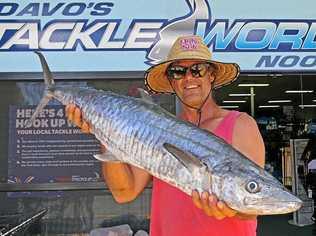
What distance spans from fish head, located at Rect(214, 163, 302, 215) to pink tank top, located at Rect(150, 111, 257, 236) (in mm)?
329

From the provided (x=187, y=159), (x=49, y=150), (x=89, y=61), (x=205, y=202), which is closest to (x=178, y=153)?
(x=187, y=159)

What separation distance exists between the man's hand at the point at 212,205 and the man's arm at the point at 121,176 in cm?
53

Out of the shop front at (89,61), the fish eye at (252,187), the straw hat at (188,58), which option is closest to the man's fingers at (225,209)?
the fish eye at (252,187)

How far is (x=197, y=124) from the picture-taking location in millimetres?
Result: 2098

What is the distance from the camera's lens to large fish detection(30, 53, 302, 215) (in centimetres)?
149

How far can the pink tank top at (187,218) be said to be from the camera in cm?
189

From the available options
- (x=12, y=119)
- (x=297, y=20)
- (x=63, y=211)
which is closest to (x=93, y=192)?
(x=63, y=211)

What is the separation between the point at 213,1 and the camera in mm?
A: 4836

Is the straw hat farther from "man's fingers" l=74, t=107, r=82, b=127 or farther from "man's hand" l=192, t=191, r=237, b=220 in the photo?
"man's hand" l=192, t=191, r=237, b=220

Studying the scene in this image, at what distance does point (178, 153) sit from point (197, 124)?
0.49m

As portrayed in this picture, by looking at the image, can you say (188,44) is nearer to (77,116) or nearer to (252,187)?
(77,116)

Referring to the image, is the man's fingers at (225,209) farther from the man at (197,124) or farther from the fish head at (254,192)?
the man at (197,124)

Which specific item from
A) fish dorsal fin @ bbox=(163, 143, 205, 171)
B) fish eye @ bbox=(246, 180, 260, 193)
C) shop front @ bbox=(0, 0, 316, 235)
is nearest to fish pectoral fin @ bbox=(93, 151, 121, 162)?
fish dorsal fin @ bbox=(163, 143, 205, 171)

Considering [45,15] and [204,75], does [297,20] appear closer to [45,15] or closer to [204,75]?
[45,15]
